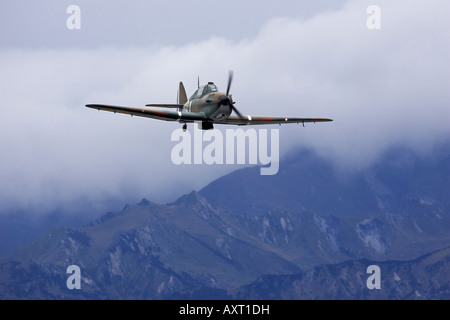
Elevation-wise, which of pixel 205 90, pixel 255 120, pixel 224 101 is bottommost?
pixel 255 120

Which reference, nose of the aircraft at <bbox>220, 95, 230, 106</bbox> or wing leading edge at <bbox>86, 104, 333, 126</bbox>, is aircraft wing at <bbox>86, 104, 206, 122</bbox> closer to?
wing leading edge at <bbox>86, 104, 333, 126</bbox>

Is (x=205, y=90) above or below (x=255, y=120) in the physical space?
above

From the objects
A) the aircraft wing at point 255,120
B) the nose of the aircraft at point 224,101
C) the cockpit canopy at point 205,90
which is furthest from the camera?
the cockpit canopy at point 205,90

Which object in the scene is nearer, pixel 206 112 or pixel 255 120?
pixel 206 112

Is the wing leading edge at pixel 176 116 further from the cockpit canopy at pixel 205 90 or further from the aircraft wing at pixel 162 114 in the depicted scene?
the cockpit canopy at pixel 205 90

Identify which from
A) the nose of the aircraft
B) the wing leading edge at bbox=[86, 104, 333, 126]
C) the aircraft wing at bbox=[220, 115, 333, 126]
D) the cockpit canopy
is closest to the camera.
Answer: the wing leading edge at bbox=[86, 104, 333, 126]

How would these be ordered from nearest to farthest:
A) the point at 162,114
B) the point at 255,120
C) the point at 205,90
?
1. the point at 162,114
2. the point at 205,90
3. the point at 255,120

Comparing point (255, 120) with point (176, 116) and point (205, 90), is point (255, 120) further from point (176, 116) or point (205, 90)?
point (176, 116)

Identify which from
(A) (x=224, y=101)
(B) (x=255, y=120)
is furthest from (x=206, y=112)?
(B) (x=255, y=120)

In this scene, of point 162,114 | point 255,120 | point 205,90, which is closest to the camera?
point 162,114
